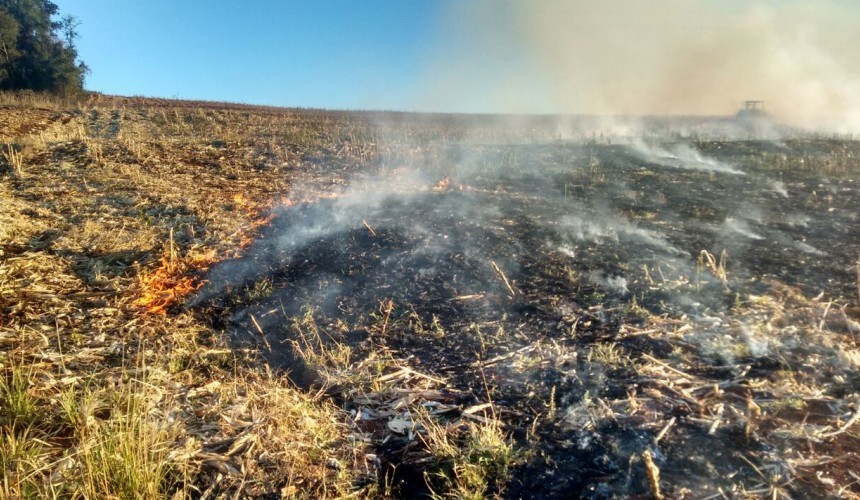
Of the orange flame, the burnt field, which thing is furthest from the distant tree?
the orange flame

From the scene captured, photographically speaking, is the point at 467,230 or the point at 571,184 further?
the point at 571,184

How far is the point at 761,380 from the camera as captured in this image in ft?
11.4

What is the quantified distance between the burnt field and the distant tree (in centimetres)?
2077

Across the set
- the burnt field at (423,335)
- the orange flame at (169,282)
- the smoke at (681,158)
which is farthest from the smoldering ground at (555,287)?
the smoke at (681,158)

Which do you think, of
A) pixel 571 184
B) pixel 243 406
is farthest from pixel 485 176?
pixel 243 406

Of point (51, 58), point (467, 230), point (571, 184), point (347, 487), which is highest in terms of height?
point (51, 58)

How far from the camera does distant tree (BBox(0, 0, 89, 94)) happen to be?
23734 millimetres

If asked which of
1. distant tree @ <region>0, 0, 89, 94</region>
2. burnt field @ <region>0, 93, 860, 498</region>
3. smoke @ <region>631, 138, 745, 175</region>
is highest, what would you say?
distant tree @ <region>0, 0, 89, 94</region>

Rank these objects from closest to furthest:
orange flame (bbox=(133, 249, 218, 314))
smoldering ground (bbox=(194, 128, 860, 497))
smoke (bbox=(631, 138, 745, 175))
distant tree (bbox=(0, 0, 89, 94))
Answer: smoldering ground (bbox=(194, 128, 860, 497)) < orange flame (bbox=(133, 249, 218, 314)) < smoke (bbox=(631, 138, 745, 175)) < distant tree (bbox=(0, 0, 89, 94))

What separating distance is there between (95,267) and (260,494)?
4.27 metres

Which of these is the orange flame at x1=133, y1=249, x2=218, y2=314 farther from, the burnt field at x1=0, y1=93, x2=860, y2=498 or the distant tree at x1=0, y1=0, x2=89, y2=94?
the distant tree at x1=0, y1=0, x2=89, y2=94

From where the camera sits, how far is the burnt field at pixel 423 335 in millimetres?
2779

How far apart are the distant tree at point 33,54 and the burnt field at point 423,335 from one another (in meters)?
20.8

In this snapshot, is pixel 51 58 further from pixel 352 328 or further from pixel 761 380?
pixel 761 380
